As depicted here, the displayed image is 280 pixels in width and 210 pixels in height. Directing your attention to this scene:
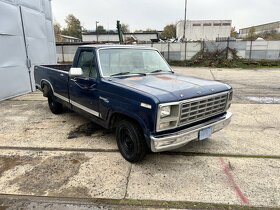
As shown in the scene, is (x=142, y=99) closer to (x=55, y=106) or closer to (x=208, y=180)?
(x=208, y=180)

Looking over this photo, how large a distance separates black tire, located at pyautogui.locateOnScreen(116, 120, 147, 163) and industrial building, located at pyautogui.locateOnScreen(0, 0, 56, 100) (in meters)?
6.34

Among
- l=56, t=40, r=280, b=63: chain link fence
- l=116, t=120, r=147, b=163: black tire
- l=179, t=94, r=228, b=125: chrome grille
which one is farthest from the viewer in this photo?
l=56, t=40, r=280, b=63: chain link fence

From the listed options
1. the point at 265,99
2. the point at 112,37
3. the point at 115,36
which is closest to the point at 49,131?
the point at 265,99

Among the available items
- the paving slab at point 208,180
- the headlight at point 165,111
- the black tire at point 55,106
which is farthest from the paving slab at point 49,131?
the headlight at point 165,111

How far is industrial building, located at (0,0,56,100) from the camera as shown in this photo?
7914mm

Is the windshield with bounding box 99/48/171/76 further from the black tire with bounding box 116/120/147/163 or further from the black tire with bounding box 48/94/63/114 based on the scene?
the black tire with bounding box 48/94/63/114

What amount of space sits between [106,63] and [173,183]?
230 cm

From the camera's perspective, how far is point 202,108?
11.0ft

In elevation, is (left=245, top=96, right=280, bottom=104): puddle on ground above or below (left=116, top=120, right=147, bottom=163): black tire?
below

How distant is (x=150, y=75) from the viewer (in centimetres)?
412

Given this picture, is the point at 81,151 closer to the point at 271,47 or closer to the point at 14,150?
the point at 14,150

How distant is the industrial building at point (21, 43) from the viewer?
26.0 feet

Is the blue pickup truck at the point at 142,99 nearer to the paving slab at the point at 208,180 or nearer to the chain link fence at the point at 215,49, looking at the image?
the paving slab at the point at 208,180

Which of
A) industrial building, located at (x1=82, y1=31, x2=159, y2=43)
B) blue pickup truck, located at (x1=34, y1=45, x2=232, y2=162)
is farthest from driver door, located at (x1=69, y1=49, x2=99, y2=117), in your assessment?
industrial building, located at (x1=82, y1=31, x2=159, y2=43)
